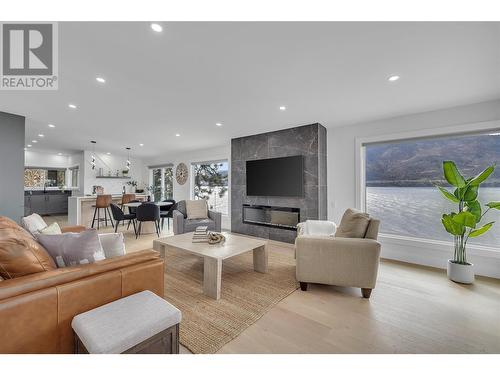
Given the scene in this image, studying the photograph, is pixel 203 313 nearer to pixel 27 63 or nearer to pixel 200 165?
pixel 27 63

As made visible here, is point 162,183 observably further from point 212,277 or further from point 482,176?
point 482,176

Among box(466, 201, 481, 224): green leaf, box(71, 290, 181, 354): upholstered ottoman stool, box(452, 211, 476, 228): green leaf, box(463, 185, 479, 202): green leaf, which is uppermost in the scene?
box(463, 185, 479, 202): green leaf

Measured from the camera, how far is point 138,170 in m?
8.62

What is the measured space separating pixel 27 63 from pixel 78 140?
4.39 metres

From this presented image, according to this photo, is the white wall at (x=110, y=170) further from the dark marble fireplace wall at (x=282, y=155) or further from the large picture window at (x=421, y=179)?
the large picture window at (x=421, y=179)

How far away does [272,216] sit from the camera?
183 inches

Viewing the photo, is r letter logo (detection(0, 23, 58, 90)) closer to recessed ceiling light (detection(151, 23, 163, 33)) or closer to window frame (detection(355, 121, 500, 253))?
recessed ceiling light (detection(151, 23, 163, 33))

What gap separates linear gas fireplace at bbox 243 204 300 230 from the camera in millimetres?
4320

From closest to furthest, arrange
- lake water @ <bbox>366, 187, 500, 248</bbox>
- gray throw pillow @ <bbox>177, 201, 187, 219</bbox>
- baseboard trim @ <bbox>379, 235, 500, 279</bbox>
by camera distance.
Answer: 1. baseboard trim @ <bbox>379, 235, 500, 279</bbox>
2. lake water @ <bbox>366, 187, 500, 248</bbox>
3. gray throw pillow @ <bbox>177, 201, 187, 219</bbox>

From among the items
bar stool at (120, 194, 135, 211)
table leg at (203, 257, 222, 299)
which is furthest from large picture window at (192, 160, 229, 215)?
table leg at (203, 257, 222, 299)

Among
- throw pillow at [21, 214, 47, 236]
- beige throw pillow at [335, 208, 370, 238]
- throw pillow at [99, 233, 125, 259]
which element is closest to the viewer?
throw pillow at [99, 233, 125, 259]

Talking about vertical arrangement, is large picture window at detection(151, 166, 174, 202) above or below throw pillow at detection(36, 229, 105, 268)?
above

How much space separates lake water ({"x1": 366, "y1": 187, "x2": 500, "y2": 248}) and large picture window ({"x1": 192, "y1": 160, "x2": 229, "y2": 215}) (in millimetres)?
3755

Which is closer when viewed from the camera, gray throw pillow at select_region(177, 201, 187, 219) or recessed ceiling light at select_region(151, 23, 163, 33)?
recessed ceiling light at select_region(151, 23, 163, 33)
